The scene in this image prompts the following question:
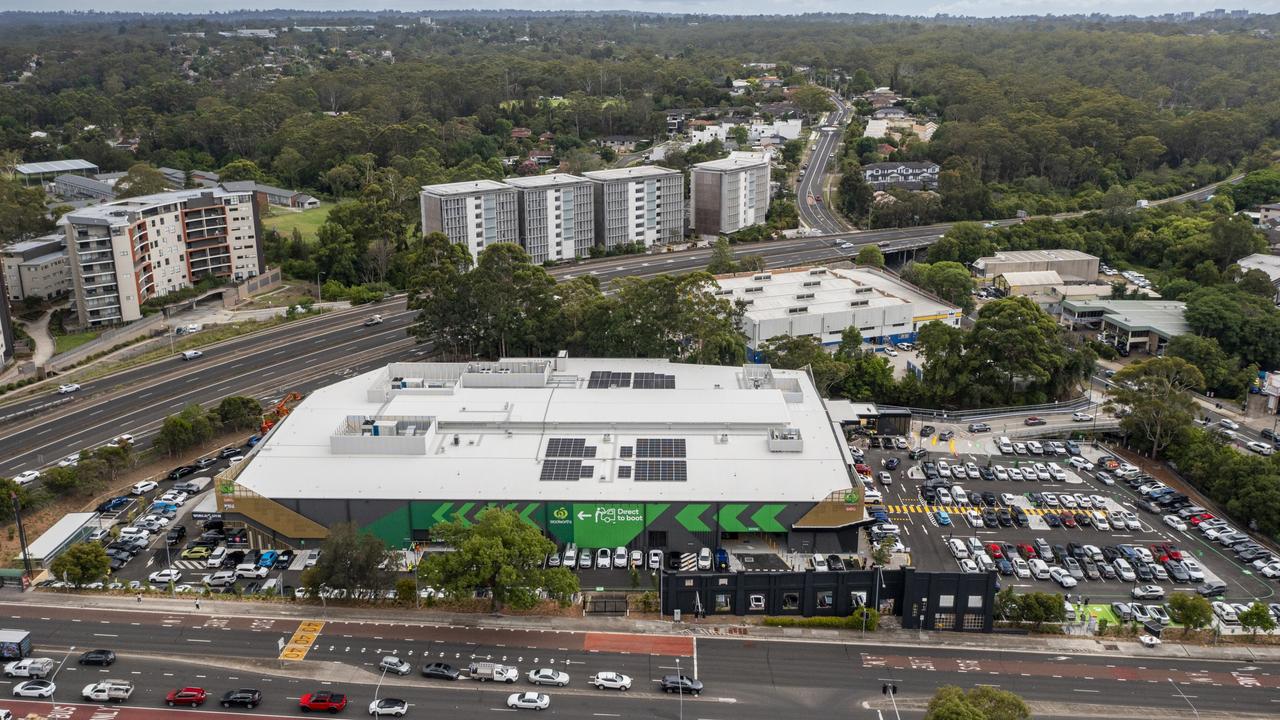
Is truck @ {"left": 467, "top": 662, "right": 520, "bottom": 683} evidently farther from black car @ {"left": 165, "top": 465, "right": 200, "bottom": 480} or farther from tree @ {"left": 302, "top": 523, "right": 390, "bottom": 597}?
Result: black car @ {"left": 165, "top": 465, "right": 200, "bottom": 480}

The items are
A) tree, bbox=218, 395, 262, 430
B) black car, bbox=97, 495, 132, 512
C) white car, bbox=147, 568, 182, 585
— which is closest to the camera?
white car, bbox=147, 568, 182, 585

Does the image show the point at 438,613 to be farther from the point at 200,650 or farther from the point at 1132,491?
the point at 1132,491

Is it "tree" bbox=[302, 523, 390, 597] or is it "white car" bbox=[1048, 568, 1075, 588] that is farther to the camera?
"white car" bbox=[1048, 568, 1075, 588]

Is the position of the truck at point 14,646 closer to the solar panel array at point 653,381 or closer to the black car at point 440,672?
the black car at point 440,672

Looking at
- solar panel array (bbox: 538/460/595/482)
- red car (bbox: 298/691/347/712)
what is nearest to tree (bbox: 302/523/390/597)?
red car (bbox: 298/691/347/712)

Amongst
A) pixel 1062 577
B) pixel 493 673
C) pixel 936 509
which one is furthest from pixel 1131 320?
pixel 493 673

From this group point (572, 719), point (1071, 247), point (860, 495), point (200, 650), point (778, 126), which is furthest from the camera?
point (778, 126)

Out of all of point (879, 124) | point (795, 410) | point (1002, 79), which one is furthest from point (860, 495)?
point (1002, 79)
